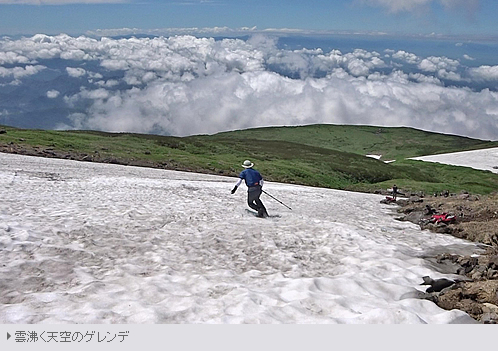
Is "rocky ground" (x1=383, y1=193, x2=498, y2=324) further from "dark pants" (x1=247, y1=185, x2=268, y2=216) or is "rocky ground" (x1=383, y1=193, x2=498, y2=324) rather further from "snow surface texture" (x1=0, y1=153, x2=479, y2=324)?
"dark pants" (x1=247, y1=185, x2=268, y2=216)

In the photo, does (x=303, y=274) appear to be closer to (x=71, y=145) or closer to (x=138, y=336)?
(x=138, y=336)

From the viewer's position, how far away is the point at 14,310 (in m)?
10.9

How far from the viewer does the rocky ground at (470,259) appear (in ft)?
42.5

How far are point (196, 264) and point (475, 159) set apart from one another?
162235 mm

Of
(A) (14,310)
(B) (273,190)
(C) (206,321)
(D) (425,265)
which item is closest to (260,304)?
(C) (206,321)

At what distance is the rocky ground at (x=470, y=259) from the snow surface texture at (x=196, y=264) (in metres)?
0.72

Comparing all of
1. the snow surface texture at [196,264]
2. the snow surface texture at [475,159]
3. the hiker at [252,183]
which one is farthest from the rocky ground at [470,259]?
the snow surface texture at [475,159]

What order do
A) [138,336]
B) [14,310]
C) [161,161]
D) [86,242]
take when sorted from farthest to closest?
[161,161]
[86,242]
[14,310]
[138,336]

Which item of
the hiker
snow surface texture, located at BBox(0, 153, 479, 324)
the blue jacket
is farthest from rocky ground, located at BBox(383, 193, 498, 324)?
the blue jacket

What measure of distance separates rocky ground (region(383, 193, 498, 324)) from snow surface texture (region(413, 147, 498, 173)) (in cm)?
12258

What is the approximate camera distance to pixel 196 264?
16.3 metres

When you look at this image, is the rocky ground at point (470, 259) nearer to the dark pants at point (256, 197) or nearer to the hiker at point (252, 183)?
the dark pants at point (256, 197)

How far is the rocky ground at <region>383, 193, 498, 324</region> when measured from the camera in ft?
42.5

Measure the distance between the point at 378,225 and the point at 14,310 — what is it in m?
21.6
